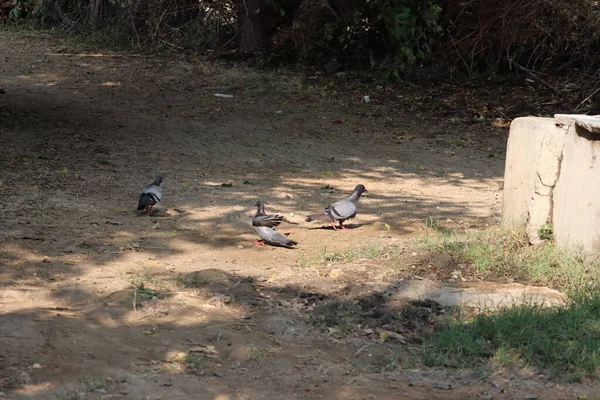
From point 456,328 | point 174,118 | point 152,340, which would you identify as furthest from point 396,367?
point 174,118

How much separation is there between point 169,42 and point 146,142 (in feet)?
17.5

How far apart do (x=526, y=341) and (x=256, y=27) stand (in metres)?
10.5

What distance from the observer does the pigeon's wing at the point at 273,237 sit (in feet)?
21.0

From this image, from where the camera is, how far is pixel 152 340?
4426mm

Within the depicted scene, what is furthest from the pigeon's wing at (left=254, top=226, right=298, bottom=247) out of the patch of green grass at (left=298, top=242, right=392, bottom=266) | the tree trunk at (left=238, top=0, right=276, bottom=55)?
the tree trunk at (left=238, top=0, right=276, bottom=55)

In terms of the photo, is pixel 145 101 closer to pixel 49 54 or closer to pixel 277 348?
pixel 49 54

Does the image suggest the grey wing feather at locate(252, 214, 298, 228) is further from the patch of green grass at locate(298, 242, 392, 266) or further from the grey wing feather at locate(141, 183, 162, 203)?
the grey wing feather at locate(141, 183, 162, 203)

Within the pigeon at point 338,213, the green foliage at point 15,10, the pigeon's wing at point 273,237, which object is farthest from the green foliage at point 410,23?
the green foliage at point 15,10

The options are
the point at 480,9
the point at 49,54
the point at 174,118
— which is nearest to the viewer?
the point at 174,118

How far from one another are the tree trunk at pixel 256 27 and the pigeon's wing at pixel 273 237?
7987 mm

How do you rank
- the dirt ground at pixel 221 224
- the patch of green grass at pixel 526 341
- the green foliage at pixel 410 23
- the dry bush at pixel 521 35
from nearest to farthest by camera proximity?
the dirt ground at pixel 221 224, the patch of green grass at pixel 526 341, the green foliage at pixel 410 23, the dry bush at pixel 521 35

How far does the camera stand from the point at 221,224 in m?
7.16

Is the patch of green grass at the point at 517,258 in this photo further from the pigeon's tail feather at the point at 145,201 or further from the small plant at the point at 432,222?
the pigeon's tail feather at the point at 145,201

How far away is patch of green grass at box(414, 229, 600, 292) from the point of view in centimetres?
→ 548
